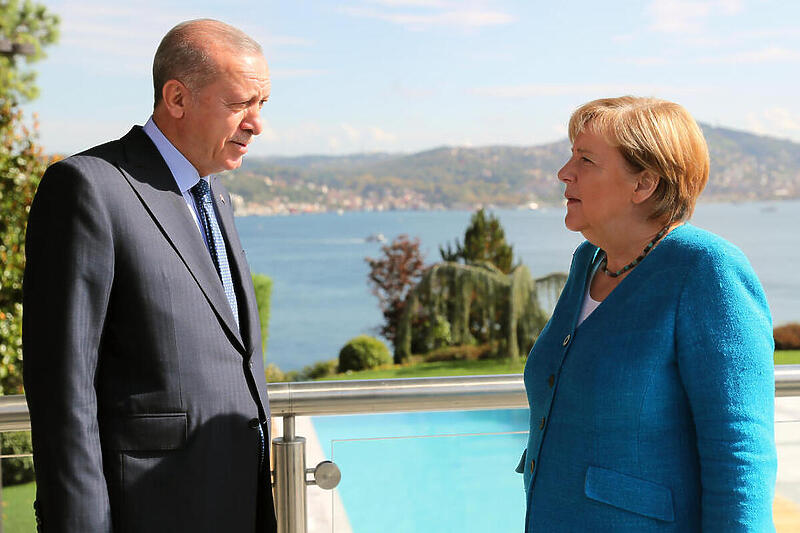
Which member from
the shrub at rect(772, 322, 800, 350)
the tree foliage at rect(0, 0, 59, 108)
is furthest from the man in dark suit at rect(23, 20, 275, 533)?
the shrub at rect(772, 322, 800, 350)

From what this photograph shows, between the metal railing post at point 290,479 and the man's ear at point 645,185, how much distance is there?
891 millimetres

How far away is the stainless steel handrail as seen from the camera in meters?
1.78

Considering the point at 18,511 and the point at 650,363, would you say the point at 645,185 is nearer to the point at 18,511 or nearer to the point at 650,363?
the point at 650,363

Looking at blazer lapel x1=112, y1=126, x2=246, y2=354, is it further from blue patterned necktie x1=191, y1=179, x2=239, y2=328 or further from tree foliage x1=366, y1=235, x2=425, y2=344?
tree foliage x1=366, y1=235, x2=425, y2=344

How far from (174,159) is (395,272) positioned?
20946 mm

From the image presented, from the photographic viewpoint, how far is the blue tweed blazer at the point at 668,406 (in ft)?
3.93

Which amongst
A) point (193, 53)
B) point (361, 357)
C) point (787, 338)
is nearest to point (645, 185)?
point (193, 53)

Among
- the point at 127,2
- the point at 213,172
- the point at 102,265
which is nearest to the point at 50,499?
the point at 102,265

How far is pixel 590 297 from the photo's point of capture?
1489mm

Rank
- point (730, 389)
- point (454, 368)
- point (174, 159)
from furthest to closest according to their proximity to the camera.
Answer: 1. point (454, 368)
2. point (174, 159)
3. point (730, 389)

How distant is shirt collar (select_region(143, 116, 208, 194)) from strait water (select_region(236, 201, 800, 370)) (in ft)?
111

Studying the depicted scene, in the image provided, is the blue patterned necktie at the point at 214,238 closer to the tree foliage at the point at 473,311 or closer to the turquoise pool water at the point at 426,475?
the turquoise pool water at the point at 426,475

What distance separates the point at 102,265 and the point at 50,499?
38 centimetres

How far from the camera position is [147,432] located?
1396 mm
